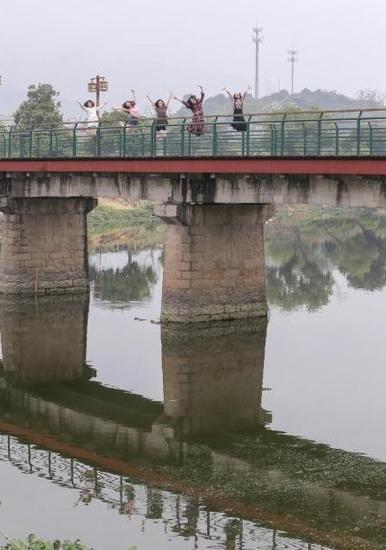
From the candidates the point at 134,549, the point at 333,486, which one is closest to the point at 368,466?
the point at 333,486

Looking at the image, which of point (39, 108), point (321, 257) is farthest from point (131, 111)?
point (39, 108)

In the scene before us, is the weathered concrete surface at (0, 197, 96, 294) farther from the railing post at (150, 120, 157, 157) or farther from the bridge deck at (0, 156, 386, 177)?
the railing post at (150, 120, 157, 157)

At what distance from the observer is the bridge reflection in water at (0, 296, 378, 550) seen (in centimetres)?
2103

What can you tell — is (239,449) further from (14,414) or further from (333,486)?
(14,414)

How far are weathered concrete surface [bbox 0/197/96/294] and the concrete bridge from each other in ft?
0.15

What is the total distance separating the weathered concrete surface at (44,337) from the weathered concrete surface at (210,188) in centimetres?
491

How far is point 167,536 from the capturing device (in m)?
19.9

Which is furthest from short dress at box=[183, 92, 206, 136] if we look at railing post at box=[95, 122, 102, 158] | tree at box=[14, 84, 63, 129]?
tree at box=[14, 84, 63, 129]

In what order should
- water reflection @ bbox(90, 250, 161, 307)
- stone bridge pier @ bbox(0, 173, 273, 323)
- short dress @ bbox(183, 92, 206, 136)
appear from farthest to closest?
1. water reflection @ bbox(90, 250, 161, 307)
2. stone bridge pier @ bbox(0, 173, 273, 323)
3. short dress @ bbox(183, 92, 206, 136)

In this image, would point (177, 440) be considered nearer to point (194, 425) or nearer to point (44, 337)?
point (194, 425)

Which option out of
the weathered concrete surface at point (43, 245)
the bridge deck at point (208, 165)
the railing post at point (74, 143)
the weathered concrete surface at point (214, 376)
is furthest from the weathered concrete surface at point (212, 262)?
the weathered concrete surface at point (43, 245)

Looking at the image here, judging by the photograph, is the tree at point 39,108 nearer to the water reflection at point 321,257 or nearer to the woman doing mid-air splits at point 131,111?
the water reflection at point 321,257

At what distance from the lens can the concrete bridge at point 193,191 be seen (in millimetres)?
32250

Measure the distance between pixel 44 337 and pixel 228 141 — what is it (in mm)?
10893
